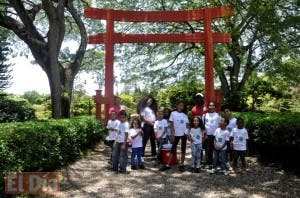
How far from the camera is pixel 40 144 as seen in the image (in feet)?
22.6

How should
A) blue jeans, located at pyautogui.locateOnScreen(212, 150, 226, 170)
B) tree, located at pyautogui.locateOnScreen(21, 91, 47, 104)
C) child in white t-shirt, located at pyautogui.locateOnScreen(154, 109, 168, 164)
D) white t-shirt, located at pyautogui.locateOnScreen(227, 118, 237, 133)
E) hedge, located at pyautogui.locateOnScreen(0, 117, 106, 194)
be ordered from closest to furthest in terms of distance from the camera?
hedge, located at pyautogui.locateOnScreen(0, 117, 106, 194) → blue jeans, located at pyautogui.locateOnScreen(212, 150, 226, 170) → white t-shirt, located at pyautogui.locateOnScreen(227, 118, 237, 133) → child in white t-shirt, located at pyautogui.locateOnScreen(154, 109, 168, 164) → tree, located at pyautogui.locateOnScreen(21, 91, 47, 104)

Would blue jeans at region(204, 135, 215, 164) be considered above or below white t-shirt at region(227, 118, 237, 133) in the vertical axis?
below

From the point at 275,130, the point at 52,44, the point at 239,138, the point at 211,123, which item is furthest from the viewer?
the point at 52,44

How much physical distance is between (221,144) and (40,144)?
3739 millimetres

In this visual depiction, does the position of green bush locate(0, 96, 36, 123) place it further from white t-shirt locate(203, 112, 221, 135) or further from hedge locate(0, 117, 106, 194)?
white t-shirt locate(203, 112, 221, 135)

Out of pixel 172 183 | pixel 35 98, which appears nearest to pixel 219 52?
pixel 172 183

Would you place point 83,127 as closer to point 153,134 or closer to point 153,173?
point 153,134

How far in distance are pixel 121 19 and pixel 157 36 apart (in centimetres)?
132

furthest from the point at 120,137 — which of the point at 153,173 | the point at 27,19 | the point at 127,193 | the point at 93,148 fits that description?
the point at 27,19

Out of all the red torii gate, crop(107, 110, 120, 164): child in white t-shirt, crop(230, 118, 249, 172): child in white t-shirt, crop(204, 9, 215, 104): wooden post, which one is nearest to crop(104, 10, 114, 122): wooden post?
the red torii gate

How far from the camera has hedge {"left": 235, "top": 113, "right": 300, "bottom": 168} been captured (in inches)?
316

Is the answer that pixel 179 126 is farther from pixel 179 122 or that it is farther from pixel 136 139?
pixel 136 139

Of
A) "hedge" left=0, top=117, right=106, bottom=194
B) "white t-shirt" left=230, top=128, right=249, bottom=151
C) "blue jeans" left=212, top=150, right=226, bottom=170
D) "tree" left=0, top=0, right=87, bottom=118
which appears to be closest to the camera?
"hedge" left=0, top=117, right=106, bottom=194

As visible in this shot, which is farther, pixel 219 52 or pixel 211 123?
pixel 219 52
